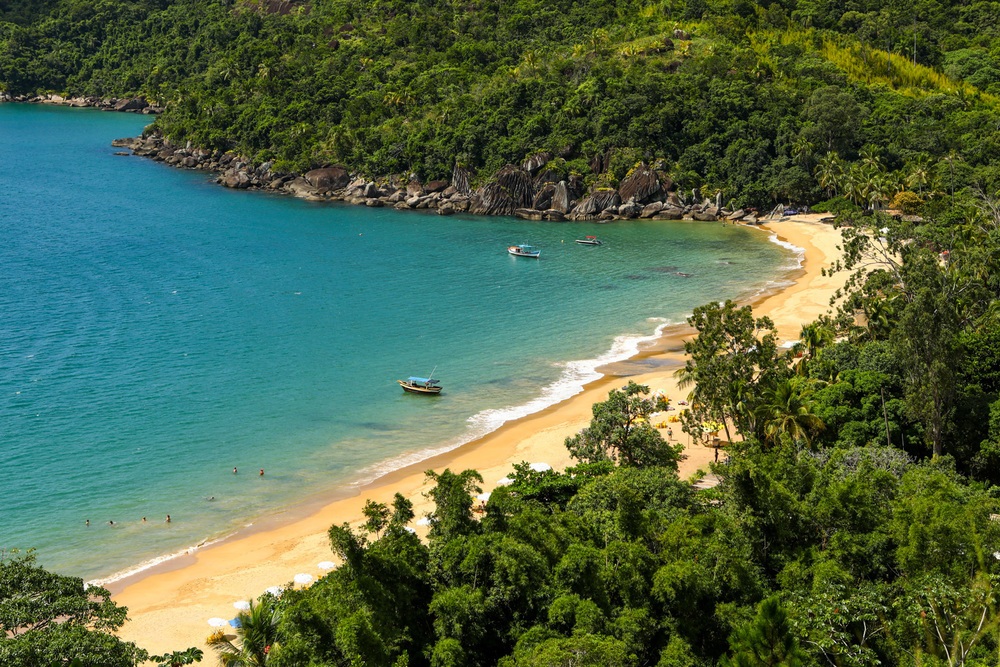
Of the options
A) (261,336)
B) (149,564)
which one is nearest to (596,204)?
(261,336)

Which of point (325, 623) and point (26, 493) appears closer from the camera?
point (325, 623)

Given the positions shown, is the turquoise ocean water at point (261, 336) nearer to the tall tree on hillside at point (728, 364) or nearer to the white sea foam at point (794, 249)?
A: the white sea foam at point (794, 249)

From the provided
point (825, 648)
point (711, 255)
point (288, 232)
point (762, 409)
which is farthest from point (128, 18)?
point (825, 648)

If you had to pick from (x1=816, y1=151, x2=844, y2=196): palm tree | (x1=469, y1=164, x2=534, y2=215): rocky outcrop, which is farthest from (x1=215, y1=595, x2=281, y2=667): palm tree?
(x1=816, y1=151, x2=844, y2=196): palm tree

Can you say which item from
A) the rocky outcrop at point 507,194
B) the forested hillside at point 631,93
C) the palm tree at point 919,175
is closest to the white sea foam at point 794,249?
the forested hillside at point 631,93

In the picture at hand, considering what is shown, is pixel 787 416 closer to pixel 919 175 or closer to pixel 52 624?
pixel 52 624

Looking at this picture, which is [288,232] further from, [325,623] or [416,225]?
[325,623]
